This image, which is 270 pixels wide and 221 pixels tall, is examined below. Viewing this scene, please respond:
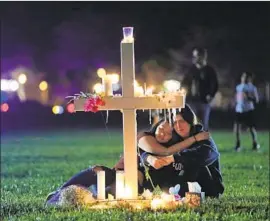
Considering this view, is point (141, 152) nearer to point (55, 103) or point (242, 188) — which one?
point (242, 188)

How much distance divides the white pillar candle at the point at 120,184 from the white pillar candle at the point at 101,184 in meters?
0.12

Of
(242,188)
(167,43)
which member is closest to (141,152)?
(242,188)

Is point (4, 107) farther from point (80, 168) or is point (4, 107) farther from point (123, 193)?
point (123, 193)

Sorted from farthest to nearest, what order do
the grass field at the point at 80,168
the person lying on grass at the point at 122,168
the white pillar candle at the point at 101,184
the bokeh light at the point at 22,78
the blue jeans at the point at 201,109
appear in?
1. the blue jeans at the point at 201,109
2. the bokeh light at the point at 22,78
3. the person lying on grass at the point at 122,168
4. the white pillar candle at the point at 101,184
5. the grass field at the point at 80,168

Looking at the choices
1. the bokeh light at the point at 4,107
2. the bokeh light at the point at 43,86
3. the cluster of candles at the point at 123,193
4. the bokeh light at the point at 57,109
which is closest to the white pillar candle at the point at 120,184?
the cluster of candles at the point at 123,193

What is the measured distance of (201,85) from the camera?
10.2 meters

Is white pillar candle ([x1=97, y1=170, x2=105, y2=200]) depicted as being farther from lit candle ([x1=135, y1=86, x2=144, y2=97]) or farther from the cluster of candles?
lit candle ([x1=135, y1=86, x2=144, y2=97])

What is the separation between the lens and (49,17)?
945 cm

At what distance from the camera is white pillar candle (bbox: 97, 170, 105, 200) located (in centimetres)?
568

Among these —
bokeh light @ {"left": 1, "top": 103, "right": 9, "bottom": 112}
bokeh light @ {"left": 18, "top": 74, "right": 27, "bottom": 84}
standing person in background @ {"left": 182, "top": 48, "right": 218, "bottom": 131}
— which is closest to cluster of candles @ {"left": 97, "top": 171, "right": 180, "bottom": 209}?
standing person in background @ {"left": 182, "top": 48, "right": 218, "bottom": 131}

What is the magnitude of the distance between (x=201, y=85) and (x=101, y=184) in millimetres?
4746

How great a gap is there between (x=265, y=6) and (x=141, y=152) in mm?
5316

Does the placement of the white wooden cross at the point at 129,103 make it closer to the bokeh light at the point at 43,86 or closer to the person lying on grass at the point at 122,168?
the person lying on grass at the point at 122,168

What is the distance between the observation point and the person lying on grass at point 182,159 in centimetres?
579
